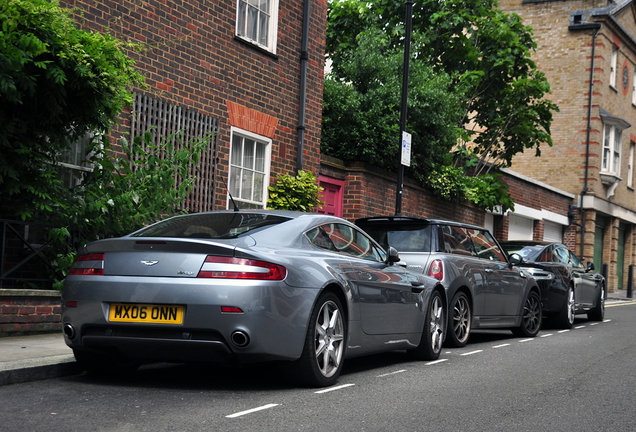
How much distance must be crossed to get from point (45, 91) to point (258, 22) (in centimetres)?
603

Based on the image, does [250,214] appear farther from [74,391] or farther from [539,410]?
[539,410]

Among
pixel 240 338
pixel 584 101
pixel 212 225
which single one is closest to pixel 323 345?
pixel 240 338

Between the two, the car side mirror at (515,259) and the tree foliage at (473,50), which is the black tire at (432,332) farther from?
the tree foliage at (473,50)

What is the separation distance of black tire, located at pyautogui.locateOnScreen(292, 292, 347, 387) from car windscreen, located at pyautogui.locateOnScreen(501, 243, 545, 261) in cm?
754

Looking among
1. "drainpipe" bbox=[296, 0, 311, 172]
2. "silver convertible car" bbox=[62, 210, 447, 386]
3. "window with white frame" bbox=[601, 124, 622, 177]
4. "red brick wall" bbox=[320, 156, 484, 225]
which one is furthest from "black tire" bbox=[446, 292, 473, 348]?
"window with white frame" bbox=[601, 124, 622, 177]

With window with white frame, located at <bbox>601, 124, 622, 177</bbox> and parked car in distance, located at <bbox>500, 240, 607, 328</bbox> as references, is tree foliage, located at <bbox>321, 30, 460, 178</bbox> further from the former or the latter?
window with white frame, located at <bbox>601, 124, 622, 177</bbox>

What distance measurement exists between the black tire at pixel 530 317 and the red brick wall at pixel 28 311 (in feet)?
21.3

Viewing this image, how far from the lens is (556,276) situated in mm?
13258

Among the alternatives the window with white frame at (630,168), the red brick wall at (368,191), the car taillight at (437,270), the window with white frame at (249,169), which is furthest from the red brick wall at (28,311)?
the window with white frame at (630,168)

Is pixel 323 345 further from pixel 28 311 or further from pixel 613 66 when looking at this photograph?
pixel 613 66

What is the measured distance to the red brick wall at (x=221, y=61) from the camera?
11000 millimetres

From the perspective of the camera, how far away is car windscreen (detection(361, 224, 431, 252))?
31.6ft

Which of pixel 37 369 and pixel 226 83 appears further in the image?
pixel 226 83

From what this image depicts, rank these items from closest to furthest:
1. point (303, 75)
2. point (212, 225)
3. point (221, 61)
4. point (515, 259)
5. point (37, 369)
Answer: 1. point (37, 369)
2. point (212, 225)
3. point (515, 259)
4. point (221, 61)
5. point (303, 75)
